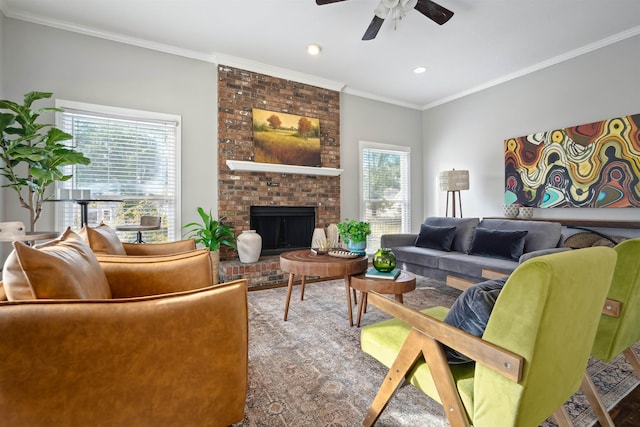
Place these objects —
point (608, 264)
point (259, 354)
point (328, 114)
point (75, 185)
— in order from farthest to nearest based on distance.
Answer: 1. point (328, 114)
2. point (75, 185)
3. point (259, 354)
4. point (608, 264)

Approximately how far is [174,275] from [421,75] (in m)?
4.38

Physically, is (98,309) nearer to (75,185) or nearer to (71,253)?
(71,253)

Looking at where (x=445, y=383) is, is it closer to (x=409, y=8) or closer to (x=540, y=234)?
(x=540, y=234)

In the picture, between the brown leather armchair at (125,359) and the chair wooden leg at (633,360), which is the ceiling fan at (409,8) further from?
the chair wooden leg at (633,360)

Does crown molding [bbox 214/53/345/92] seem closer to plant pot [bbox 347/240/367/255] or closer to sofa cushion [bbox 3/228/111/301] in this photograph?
plant pot [bbox 347/240/367/255]

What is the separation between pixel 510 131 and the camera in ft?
14.5

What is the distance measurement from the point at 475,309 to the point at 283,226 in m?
3.65

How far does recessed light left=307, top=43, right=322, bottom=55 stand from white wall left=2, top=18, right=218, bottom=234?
129cm

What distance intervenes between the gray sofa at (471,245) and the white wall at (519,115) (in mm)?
1159

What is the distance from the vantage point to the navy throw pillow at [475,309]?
38.8 inches

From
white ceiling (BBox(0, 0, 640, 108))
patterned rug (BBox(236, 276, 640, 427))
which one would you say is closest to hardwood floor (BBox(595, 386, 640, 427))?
patterned rug (BBox(236, 276, 640, 427))

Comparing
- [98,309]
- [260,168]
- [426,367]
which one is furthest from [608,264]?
[260,168]

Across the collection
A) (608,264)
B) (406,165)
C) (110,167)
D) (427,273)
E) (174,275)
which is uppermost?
(406,165)

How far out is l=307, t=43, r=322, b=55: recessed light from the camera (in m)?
3.62
